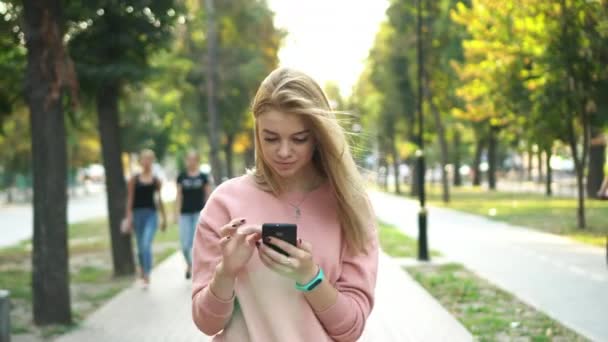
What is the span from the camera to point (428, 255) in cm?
1419

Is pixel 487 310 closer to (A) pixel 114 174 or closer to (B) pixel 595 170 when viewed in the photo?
(A) pixel 114 174

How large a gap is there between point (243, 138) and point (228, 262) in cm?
4047

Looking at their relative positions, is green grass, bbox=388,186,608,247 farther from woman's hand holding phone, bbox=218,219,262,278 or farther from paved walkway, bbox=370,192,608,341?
woman's hand holding phone, bbox=218,219,262,278

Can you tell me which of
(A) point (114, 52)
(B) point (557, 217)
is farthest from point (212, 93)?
(A) point (114, 52)

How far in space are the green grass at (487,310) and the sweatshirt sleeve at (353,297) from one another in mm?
5119

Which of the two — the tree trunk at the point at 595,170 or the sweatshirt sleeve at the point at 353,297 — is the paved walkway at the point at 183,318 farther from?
the tree trunk at the point at 595,170

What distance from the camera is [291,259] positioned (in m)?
2.16

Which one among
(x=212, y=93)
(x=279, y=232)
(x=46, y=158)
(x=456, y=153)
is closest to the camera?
(x=279, y=232)

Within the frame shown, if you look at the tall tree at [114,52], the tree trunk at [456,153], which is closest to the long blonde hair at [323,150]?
the tall tree at [114,52]

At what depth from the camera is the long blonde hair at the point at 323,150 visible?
232 cm

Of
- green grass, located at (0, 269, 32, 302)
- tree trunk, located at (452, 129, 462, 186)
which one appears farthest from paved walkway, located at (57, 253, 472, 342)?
tree trunk, located at (452, 129, 462, 186)

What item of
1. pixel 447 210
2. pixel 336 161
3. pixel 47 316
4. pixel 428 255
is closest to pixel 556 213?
pixel 447 210

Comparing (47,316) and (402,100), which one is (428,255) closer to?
(47,316)

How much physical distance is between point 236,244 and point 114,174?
11.1 meters
